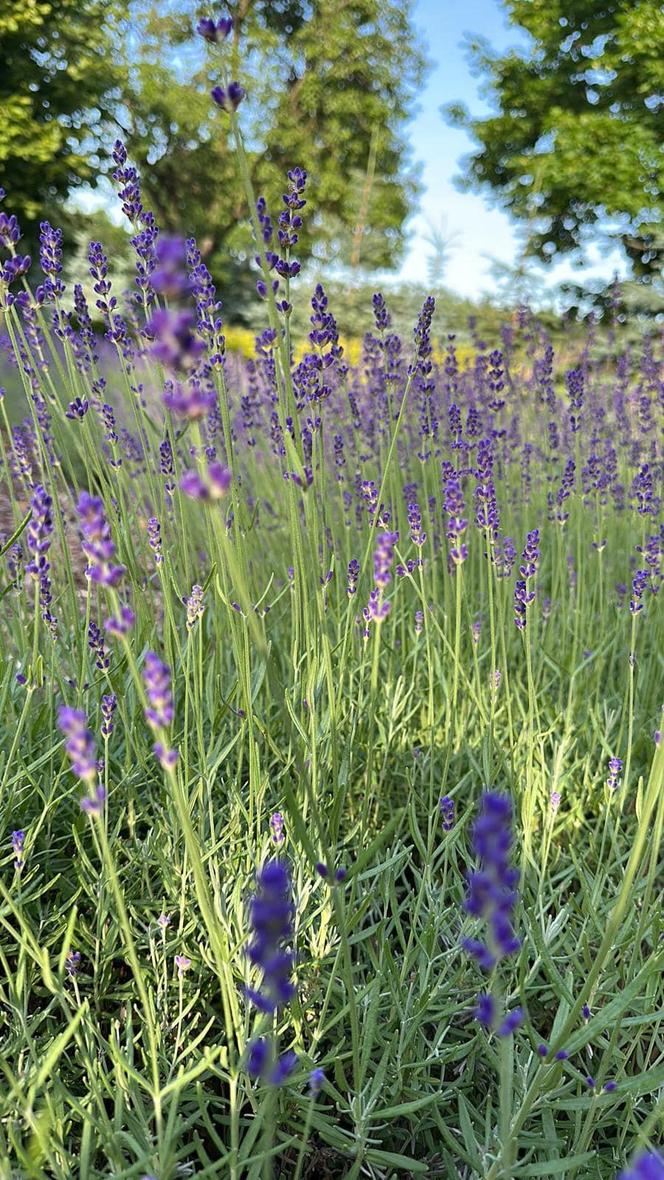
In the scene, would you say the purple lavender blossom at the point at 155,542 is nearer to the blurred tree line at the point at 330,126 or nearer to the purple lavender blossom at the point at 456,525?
the purple lavender blossom at the point at 456,525

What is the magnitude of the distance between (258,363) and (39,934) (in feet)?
8.98

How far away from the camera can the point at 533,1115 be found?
1.34 m

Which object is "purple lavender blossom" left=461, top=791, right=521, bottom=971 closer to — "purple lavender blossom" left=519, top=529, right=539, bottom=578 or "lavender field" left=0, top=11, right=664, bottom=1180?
"lavender field" left=0, top=11, right=664, bottom=1180

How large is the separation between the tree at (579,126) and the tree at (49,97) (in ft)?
29.3

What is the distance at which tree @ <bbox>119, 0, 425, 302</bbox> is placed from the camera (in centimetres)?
2150

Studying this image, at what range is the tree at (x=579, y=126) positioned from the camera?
15.7 meters

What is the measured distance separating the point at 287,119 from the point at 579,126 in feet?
32.2

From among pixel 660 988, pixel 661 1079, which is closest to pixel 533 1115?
pixel 661 1079

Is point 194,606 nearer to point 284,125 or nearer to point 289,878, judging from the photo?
point 289,878

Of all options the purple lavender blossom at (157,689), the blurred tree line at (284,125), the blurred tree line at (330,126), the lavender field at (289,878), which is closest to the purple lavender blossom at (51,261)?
the lavender field at (289,878)

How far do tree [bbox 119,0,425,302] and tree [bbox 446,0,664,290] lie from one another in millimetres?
Answer: 3769

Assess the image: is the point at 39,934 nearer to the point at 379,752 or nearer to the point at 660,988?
the point at 379,752

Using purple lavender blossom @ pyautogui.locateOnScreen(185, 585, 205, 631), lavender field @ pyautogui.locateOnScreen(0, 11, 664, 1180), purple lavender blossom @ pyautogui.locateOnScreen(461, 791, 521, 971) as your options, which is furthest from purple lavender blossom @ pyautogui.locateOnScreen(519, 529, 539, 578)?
purple lavender blossom @ pyautogui.locateOnScreen(461, 791, 521, 971)

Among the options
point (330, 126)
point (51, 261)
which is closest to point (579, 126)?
point (330, 126)
